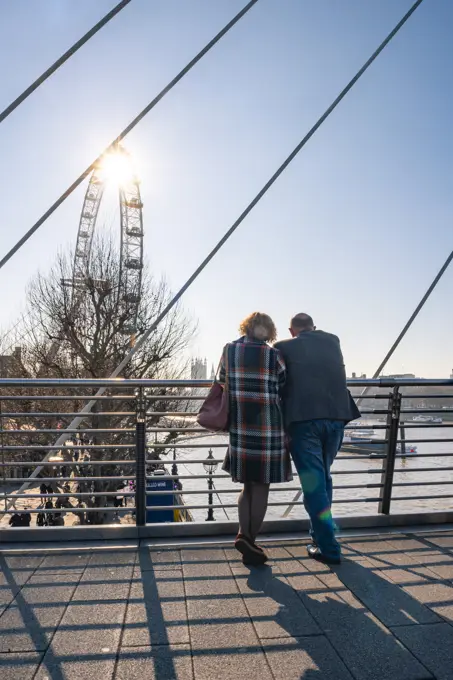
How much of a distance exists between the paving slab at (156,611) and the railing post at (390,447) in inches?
70.9

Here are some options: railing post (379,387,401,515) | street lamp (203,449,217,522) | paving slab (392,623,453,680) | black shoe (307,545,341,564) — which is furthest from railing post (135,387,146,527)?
paving slab (392,623,453,680)

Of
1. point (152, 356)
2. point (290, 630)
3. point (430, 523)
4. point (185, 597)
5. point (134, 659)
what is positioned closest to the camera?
point (134, 659)

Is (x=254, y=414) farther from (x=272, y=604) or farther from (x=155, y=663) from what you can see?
(x=155, y=663)

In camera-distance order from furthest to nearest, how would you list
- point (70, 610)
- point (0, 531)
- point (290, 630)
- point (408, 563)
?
1. point (0, 531)
2. point (408, 563)
3. point (70, 610)
4. point (290, 630)

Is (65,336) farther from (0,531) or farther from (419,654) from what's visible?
(419,654)

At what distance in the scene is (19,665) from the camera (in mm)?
2014

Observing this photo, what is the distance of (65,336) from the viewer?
1634 cm

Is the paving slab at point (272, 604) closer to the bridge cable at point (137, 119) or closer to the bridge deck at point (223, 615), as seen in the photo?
the bridge deck at point (223, 615)

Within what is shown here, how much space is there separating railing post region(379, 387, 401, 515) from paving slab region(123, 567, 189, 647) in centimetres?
180

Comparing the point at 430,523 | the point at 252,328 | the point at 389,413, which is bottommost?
the point at 430,523

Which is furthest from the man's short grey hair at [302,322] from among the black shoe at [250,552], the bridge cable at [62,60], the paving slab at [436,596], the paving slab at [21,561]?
the bridge cable at [62,60]

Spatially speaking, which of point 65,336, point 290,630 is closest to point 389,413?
point 290,630

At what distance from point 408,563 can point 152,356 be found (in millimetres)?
14809

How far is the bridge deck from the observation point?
80.0 inches
